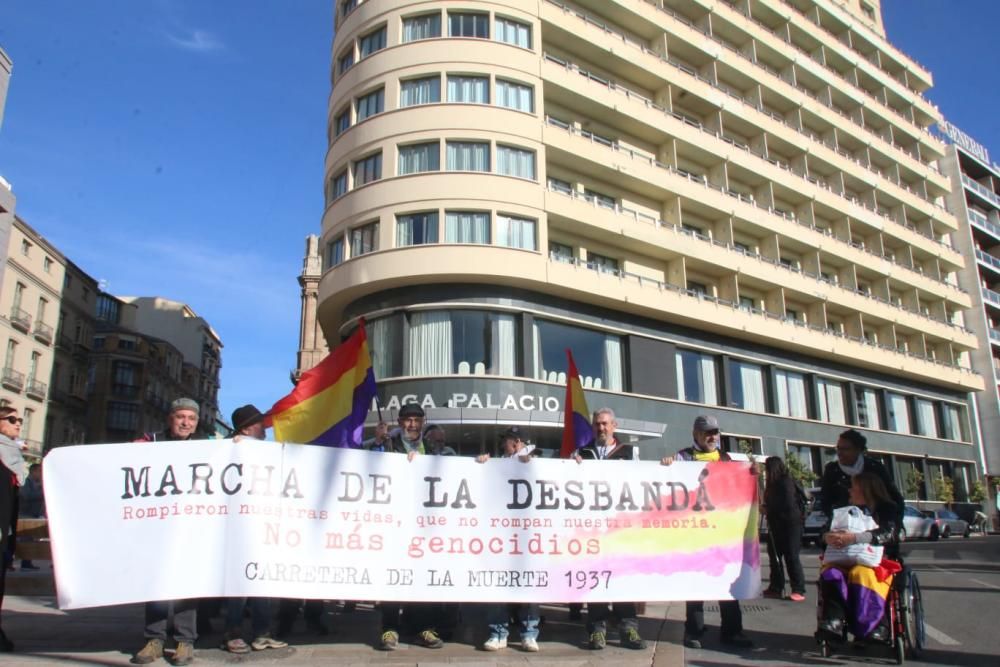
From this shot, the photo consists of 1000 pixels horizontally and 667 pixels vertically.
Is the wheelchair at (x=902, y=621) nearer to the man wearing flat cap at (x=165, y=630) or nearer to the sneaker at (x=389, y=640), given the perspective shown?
the sneaker at (x=389, y=640)

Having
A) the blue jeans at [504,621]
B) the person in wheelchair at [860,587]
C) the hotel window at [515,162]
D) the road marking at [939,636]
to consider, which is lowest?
the road marking at [939,636]

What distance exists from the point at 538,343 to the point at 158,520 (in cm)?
2091

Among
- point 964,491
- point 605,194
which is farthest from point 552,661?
point 964,491

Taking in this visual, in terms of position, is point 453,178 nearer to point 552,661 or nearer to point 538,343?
point 538,343

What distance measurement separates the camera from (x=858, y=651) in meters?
6.55

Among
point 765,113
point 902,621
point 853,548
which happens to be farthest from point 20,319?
point 902,621

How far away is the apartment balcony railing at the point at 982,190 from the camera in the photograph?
186 ft

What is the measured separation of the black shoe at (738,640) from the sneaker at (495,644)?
2.03 m

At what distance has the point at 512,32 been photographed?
28469 mm

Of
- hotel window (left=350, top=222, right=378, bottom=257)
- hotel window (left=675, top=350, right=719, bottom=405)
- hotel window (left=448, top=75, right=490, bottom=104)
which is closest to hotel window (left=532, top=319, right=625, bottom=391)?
hotel window (left=675, top=350, right=719, bottom=405)

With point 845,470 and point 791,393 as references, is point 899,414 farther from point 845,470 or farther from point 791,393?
point 845,470

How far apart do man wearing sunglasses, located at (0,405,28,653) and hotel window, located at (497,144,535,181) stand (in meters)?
20.9

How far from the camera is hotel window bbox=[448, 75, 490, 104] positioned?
27172 millimetres

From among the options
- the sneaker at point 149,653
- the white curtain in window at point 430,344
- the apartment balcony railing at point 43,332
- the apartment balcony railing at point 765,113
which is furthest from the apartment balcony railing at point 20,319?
the sneaker at point 149,653
